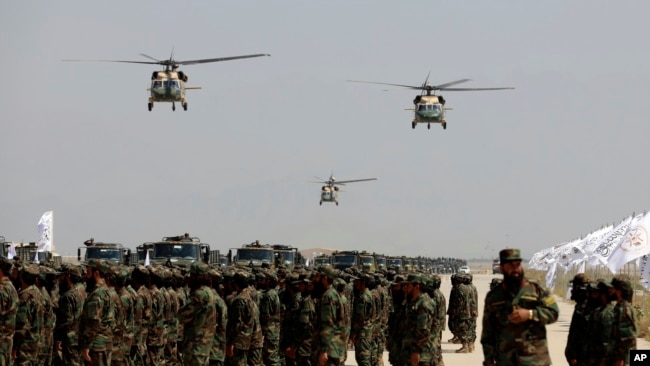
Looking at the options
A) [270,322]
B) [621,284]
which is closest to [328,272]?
[621,284]

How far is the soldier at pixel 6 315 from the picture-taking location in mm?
15719

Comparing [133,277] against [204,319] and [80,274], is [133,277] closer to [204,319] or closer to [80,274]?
[80,274]

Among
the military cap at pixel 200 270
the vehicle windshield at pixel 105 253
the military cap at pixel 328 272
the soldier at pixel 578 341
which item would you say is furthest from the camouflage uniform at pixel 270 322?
the vehicle windshield at pixel 105 253

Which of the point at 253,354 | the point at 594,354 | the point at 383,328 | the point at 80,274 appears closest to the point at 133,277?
the point at 80,274

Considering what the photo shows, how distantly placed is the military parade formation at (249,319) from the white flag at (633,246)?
17.2 m

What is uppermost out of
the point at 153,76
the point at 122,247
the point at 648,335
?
the point at 153,76

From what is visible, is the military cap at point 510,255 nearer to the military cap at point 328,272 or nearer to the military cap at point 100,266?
the military cap at point 328,272

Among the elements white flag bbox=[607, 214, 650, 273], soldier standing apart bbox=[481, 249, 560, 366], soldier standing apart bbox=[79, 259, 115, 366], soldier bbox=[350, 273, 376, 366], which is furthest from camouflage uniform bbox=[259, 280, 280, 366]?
white flag bbox=[607, 214, 650, 273]

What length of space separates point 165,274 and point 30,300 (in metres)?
3.77

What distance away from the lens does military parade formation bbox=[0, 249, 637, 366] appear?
11945 millimetres

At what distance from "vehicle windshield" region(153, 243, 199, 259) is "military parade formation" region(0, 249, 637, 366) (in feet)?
58.4

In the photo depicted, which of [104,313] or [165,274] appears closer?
[104,313]

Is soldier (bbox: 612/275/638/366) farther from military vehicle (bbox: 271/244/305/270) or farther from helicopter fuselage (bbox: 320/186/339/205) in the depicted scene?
helicopter fuselage (bbox: 320/186/339/205)

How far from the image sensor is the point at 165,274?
20062 millimetres
